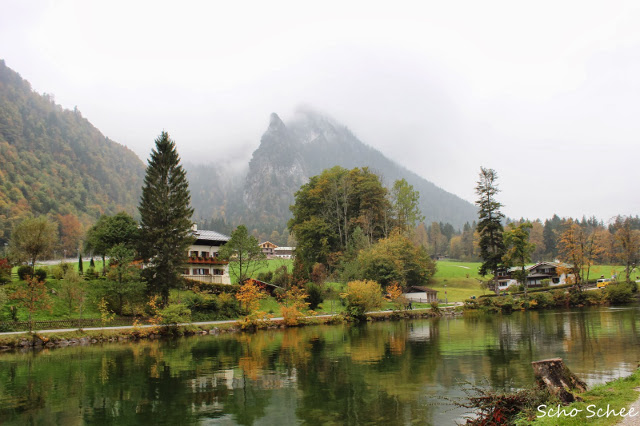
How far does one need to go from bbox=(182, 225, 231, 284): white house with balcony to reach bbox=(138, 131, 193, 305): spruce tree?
10.6m

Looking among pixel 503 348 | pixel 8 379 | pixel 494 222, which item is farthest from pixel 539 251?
pixel 8 379

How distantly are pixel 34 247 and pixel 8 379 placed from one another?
29870 mm

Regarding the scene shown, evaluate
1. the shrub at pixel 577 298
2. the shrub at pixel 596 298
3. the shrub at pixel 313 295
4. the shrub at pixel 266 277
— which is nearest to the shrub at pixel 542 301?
the shrub at pixel 577 298

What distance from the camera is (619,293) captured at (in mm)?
58906

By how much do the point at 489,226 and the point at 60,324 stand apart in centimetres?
6201

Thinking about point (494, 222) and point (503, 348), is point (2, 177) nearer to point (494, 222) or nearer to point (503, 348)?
point (494, 222)

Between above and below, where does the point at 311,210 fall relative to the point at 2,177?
below

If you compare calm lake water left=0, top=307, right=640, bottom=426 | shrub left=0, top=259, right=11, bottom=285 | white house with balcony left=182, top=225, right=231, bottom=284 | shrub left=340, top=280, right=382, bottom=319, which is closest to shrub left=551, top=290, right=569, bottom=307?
shrub left=340, top=280, right=382, bottom=319

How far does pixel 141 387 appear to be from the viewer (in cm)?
1816

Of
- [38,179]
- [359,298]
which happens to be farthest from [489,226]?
[38,179]

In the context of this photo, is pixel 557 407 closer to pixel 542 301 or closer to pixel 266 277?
pixel 266 277

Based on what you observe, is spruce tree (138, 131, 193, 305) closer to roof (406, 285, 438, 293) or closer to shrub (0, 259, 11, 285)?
shrub (0, 259, 11, 285)

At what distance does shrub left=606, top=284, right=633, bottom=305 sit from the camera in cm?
5891

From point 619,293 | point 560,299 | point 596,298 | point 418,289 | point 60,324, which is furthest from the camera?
point 418,289
